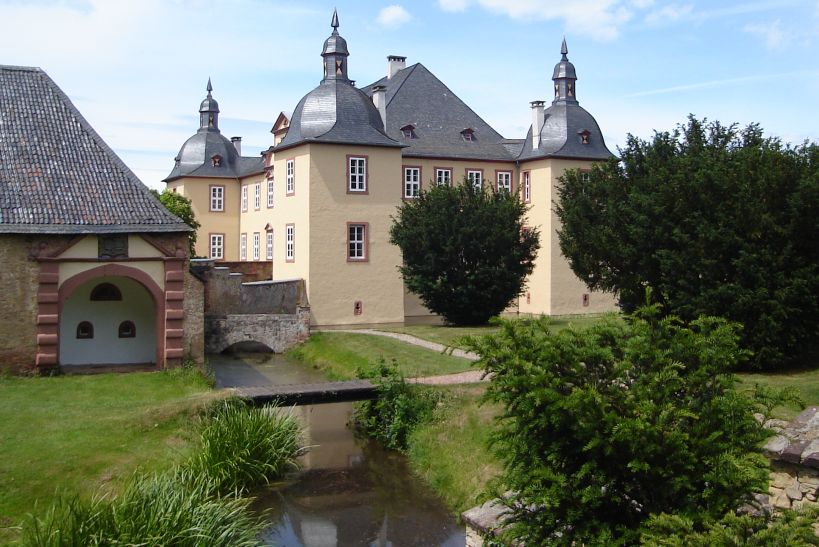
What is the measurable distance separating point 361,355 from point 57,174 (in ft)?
29.6

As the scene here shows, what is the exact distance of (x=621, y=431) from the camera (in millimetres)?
7164

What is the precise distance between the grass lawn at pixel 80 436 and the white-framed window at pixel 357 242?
42.2 feet

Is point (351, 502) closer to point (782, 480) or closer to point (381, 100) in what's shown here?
point (782, 480)

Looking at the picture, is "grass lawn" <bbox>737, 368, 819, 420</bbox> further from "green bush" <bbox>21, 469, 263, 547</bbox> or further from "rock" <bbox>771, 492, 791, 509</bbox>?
"green bush" <bbox>21, 469, 263, 547</bbox>

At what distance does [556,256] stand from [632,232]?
1591cm

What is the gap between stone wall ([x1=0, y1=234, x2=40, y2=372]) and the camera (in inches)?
759

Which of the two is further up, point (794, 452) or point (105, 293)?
point (105, 293)

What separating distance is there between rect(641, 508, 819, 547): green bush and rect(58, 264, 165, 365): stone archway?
15.9 metres

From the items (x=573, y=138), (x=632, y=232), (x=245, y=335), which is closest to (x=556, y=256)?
(x=573, y=138)

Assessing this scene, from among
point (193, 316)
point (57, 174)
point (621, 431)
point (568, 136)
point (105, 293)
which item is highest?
point (568, 136)

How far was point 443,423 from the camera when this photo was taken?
52.0ft

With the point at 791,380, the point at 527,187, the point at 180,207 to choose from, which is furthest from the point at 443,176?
the point at 791,380

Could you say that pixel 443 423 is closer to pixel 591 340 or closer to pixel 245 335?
pixel 591 340

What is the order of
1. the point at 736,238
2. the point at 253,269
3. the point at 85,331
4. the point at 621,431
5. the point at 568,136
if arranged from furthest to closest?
the point at 253,269 < the point at 568,136 < the point at 85,331 < the point at 736,238 < the point at 621,431
